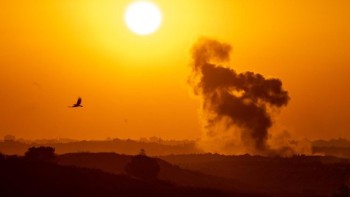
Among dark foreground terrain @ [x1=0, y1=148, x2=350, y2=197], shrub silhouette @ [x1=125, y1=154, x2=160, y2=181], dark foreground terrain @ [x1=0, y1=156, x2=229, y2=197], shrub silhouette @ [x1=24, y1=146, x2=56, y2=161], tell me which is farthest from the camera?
shrub silhouette @ [x1=24, y1=146, x2=56, y2=161]

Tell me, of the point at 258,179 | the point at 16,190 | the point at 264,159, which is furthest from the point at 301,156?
the point at 16,190

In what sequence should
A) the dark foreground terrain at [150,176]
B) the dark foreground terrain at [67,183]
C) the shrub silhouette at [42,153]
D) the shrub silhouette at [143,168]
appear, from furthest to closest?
the shrub silhouette at [42,153]
the shrub silhouette at [143,168]
the dark foreground terrain at [150,176]
the dark foreground terrain at [67,183]

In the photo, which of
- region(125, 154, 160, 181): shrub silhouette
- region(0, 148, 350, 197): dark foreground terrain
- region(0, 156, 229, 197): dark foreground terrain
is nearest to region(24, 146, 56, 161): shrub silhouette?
region(0, 148, 350, 197): dark foreground terrain

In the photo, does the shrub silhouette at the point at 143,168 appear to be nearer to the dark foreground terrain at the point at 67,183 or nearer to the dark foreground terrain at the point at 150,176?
the dark foreground terrain at the point at 150,176

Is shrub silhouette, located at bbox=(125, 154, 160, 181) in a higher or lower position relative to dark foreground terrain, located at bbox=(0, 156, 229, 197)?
higher

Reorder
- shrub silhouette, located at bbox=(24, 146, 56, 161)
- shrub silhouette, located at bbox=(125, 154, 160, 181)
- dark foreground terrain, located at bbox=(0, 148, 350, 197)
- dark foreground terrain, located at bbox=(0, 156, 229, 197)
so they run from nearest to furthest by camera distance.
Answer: dark foreground terrain, located at bbox=(0, 156, 229, 197), dark foreground terrain, located at bbox=(0, 148, 350, 197), shrub silhouette, located at bbox=(125, 154, 160, 181), shrub silhouette, located at bbox=(24, 146, 56, 161)

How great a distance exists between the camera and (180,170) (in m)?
133

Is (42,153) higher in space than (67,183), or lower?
higher

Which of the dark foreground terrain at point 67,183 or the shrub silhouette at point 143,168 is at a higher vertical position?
the shrub silhouette at point 143,168

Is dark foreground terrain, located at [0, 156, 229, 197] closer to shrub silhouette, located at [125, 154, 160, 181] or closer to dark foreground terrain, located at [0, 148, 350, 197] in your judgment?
dark foreground terrain, located at [0, 148, 350, 197]

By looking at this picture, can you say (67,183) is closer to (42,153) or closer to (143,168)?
(143,168)

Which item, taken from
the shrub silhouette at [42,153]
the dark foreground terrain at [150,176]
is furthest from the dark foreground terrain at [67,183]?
the shrub silhouette at [42,153]

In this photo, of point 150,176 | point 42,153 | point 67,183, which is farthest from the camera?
point 42,153

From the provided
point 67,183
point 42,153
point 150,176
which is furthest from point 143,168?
point 67,183
